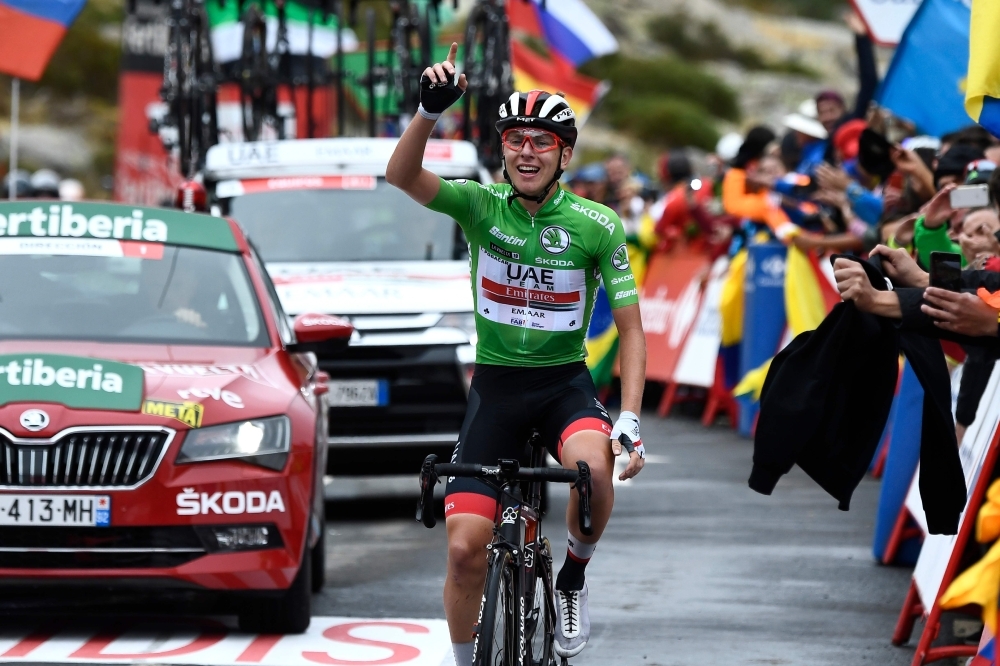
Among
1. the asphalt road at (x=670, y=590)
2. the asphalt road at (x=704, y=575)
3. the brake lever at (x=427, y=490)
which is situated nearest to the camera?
the brake lever at (x=427, y=490)

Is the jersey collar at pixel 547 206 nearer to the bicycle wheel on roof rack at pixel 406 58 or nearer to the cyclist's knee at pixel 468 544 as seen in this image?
the cyclist's knee at pixel 468 544

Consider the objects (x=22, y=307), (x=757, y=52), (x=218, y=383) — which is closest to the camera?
(x=218, y=383)

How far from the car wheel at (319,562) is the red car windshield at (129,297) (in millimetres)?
972

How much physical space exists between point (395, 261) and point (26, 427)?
17.0 ft

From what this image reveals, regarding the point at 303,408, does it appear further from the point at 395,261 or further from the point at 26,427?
the point at 395,261

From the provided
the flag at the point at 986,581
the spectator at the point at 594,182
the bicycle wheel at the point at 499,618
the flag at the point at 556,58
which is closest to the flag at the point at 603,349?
the flag at the point at 556,58

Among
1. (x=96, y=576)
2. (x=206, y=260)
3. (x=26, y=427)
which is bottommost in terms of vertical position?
(x=96, y=576)

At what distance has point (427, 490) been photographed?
5.53 m

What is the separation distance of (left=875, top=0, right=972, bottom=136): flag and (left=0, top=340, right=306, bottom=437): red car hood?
5593 millimetres

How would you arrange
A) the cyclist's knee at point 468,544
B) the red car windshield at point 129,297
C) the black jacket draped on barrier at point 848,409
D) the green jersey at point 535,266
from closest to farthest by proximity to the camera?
1. the cyclist's knee at point 468,544
2. the green jersey at point 535,266
3. the black jacket draped on barrier at point 848,409
4. the red car windshield at point 129,297

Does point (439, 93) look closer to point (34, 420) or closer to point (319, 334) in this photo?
point (34, 420)

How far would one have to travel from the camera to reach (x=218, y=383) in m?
7.47

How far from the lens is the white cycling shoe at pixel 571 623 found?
6.07 metres

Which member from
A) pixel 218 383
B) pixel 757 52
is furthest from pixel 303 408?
pixel 757 52
